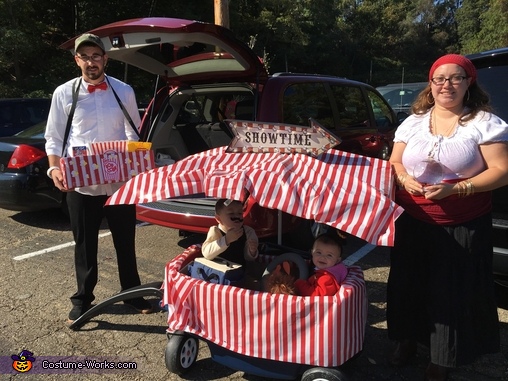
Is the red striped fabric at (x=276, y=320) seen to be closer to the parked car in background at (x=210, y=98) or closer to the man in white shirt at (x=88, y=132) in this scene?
the man in white shirt at (x=88, y=132)

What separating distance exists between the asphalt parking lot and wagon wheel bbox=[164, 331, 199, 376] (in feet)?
0.31

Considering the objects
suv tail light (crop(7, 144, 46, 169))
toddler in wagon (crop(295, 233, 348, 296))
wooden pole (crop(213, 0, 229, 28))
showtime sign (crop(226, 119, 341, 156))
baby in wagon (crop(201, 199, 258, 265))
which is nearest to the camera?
showtime sign (crop(226, 119, 341, 156))

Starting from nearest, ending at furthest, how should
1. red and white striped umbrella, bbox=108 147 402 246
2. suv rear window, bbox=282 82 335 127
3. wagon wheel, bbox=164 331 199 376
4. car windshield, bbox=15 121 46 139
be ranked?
1. red and white striped umbrella, bbox=108 147 402 246
2. wagon wheel, bbox=164 331 199 376
3. suv rear window, bbox=282 82 335 127
4. car windshield, bbox=15 121 46 139

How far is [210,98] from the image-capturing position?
16.5 ft

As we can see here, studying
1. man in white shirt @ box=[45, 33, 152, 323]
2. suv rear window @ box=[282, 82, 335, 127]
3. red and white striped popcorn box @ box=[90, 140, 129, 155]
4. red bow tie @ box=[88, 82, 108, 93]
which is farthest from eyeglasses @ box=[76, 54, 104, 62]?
suv rear window @ box=[282, 82, 335, 127]

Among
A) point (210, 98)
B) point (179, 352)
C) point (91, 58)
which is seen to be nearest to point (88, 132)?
point (91, 58)

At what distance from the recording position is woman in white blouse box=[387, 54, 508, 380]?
212 centimetres

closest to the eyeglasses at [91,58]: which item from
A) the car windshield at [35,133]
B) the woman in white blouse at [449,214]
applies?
the woman in white blouse at [449,214]

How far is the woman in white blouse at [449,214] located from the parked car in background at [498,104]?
0.61 metres

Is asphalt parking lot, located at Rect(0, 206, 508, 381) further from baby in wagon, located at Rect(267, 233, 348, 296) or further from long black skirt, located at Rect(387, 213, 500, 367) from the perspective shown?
baby in wagon, located at Rect(267, 233, 348, 296)

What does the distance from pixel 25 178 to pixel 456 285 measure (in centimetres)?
470

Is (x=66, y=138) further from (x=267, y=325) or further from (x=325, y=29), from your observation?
(x=325, y=29)

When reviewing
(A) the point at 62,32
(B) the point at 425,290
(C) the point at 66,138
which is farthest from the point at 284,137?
(A) the point at 62,32

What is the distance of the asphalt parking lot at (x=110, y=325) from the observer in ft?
8.58
